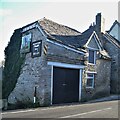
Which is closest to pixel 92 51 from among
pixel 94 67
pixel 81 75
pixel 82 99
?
pixel 94 67

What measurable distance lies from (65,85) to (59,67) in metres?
1.55

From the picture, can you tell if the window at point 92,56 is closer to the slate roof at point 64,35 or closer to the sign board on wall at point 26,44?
the slate roof at point 64,35

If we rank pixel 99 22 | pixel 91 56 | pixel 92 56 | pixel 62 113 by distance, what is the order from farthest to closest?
pixel 99 22 → pixel 92 56 → pixel 91 56 → pixel 62 113

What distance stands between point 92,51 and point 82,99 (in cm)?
476

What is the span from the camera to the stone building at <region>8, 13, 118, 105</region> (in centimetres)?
1778

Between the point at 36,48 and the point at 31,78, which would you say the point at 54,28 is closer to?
the point at 36,48

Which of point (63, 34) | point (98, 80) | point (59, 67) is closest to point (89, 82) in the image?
point (98, 80)

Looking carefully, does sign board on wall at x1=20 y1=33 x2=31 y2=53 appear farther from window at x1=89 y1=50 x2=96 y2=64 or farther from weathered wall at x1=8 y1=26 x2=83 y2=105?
window at x1=89 y1=50 x2=96 y2=64

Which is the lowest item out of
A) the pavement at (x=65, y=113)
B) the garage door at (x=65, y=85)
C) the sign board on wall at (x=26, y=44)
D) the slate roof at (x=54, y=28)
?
the pavement at (x=65, y=113)

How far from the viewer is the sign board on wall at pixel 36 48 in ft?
60.6

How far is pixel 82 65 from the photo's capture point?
66.1 feet

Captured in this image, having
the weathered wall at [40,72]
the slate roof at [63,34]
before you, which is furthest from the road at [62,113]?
the slate roof at [63,34]

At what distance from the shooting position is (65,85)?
18750 mm

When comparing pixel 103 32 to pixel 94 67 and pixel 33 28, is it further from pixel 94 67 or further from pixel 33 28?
pixel 33 28
